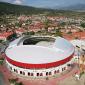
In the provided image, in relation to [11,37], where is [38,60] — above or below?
above

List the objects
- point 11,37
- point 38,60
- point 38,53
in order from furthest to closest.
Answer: point 11,37 < point 38,53 < point 38,60

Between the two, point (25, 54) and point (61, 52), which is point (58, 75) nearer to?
point (61, 52)

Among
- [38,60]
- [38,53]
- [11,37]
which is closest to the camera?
[38,60]

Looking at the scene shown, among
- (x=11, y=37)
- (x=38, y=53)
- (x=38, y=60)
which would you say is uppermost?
(x=38, y=53)

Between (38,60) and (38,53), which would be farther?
(38,53)

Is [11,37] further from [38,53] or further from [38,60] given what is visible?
[38,60]

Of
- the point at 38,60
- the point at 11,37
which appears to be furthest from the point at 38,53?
the point at 11,37

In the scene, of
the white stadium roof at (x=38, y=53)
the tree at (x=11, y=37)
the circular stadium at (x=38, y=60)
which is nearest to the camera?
the circular stadium at (x=38, y=60)

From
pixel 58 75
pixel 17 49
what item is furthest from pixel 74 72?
pixel 17 49

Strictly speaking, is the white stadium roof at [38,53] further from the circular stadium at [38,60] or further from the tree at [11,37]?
the tree at [11,37]

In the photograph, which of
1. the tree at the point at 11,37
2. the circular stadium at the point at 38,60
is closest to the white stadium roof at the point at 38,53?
the circular stadium at the point at 38,60

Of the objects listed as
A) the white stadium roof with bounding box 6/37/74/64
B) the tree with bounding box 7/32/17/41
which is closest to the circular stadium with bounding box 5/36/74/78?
the white stadium roof with bounding box 6/37/74/64
